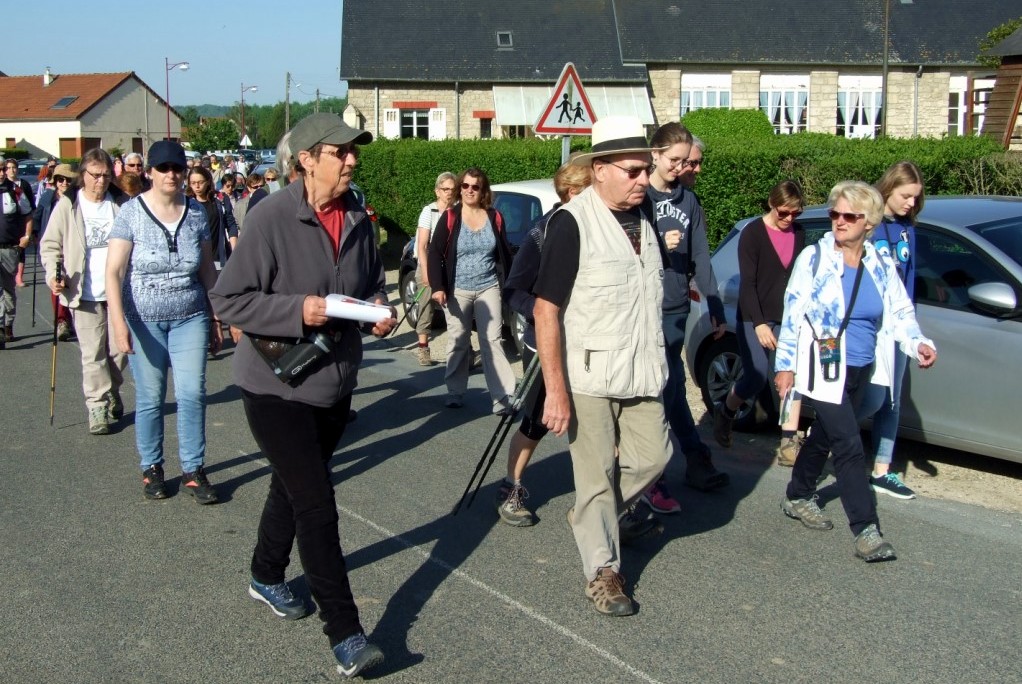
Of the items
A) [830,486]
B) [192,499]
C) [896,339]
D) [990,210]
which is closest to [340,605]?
[192,499]

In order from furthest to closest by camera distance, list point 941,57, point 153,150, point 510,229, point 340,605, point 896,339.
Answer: point 941,57, point 510,229, point 153,150, point 896,339, point 340,605

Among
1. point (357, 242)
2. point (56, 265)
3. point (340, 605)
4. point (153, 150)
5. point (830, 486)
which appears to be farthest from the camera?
point (56, 265)

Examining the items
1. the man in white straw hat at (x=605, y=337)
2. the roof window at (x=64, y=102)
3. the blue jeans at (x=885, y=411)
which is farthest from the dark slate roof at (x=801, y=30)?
the roof window at (x=64, y=102)

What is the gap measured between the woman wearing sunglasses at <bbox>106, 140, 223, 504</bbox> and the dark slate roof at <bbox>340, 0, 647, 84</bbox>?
114ft

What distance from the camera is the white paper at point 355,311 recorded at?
12.8 feet

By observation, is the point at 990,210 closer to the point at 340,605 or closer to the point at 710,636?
the point at 710,636

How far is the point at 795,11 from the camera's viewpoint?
4203 centimetres

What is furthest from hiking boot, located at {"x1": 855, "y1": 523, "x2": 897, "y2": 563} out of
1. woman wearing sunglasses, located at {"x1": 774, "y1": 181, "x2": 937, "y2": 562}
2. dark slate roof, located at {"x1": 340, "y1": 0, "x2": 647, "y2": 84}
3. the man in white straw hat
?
dark slate roof, located at {"x1": 340, "y1": 0, "x2": 647, "y2": 84}

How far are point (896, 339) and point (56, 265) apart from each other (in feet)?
20.7

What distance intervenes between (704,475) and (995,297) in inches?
74.6

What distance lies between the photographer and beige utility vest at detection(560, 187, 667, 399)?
4.43 m

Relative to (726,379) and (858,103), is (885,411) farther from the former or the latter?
(858,103)

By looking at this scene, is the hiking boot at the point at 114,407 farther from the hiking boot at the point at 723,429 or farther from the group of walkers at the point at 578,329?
the hiking boot at the point at 723,429

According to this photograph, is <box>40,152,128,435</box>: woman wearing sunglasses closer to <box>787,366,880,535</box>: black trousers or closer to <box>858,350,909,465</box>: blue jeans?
<box>787,366,880,535</box>: black trousers
